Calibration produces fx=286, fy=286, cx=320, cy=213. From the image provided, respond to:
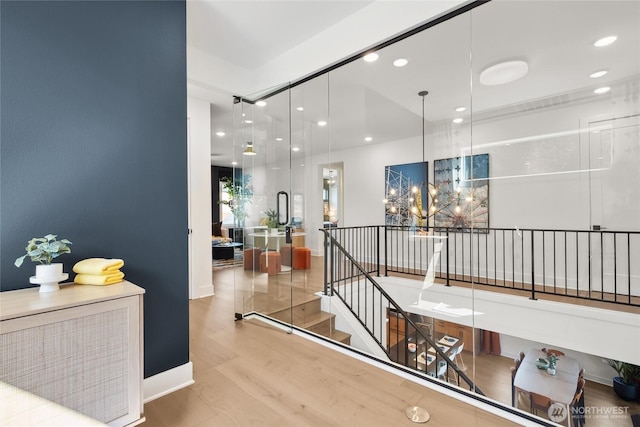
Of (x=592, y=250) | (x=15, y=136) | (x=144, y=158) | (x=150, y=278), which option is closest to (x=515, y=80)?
(x=592, y=250)

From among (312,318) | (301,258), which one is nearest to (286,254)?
(301,258)

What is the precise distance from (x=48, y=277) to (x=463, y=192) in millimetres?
2481

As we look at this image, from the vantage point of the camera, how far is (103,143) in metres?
1.76

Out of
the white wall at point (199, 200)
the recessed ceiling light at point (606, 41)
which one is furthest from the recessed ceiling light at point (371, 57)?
the white wall at point (199, 200)

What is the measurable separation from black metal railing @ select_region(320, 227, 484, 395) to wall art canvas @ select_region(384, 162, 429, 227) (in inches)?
11.0

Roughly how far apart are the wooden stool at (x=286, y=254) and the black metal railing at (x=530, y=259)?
1.12 metres

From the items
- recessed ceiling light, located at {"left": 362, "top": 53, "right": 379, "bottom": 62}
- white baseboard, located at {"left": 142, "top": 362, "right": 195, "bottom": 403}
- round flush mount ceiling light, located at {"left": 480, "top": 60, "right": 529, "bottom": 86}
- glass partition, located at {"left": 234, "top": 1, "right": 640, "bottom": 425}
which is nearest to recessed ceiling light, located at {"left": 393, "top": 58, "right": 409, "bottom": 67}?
glass partition, located at {"left": 234, "top": 1, "right": 640, "bottom": 425}

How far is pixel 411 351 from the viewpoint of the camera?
225 centimetres

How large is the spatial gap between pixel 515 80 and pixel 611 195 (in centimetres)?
89

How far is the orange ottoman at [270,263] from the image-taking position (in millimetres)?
3251

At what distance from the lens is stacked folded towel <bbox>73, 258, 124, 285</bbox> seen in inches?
62.1

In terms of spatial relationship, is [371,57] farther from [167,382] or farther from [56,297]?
[167,382]

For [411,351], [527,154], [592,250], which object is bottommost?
[411,351]

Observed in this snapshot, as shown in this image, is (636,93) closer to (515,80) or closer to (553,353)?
(515,80)
